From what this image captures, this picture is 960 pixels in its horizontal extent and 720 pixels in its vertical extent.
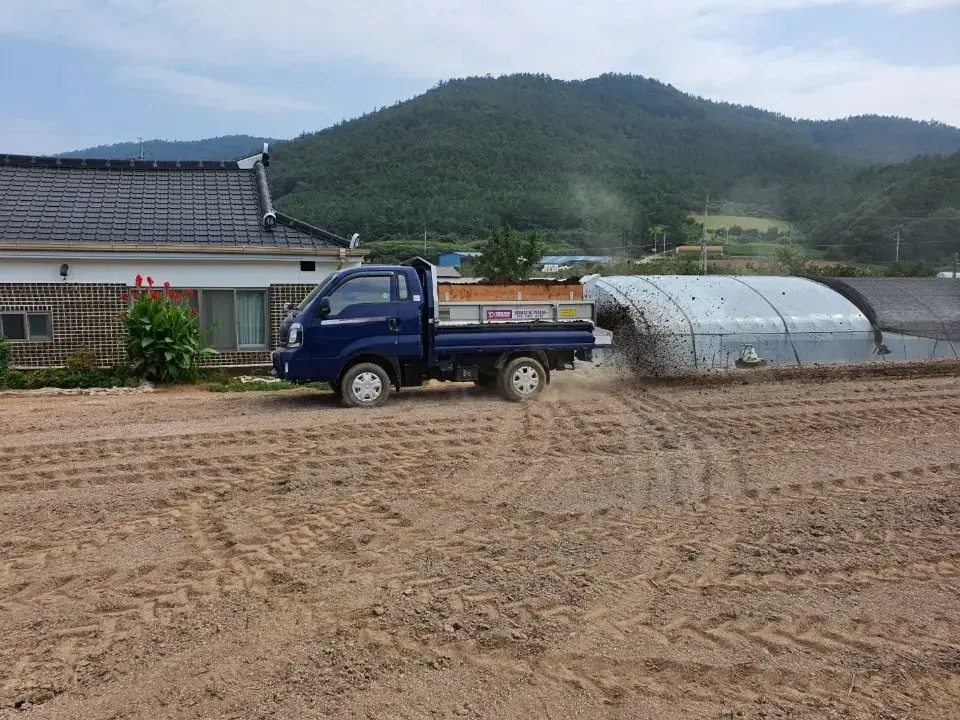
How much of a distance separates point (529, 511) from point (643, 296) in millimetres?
9785

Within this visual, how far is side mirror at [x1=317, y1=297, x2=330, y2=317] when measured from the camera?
37.0 feet

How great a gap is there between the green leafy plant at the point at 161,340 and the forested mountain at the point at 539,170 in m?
46.5

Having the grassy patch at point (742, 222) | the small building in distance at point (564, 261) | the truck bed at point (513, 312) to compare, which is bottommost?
the truck bed at point (513, 312)

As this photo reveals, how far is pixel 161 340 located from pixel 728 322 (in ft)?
34.1

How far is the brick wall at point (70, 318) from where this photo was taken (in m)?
14.8

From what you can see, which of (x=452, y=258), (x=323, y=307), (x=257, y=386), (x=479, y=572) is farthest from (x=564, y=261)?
(x=479, y=572)

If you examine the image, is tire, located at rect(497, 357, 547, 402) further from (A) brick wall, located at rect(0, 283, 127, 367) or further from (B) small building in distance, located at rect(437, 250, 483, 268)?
(B) small building in distance, located at rect(437, 250, 483, 268)

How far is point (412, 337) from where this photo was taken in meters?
11.7

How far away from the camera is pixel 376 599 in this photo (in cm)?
496

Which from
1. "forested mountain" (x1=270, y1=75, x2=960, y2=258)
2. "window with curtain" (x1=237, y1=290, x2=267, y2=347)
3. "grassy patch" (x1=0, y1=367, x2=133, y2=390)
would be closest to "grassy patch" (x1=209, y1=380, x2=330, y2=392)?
"grassy patch" (x1=0, y1=367, x2=133, y2=390)

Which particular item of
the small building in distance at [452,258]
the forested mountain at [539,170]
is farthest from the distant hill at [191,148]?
the small building in distance at [452,258]

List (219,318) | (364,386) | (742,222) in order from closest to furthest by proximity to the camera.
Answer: (364,386), (219,318), (742,222)

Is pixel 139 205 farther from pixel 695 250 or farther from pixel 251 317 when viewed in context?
pixel 695 250

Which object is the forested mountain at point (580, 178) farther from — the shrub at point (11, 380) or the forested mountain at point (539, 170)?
the shrub at point (11, 380)
